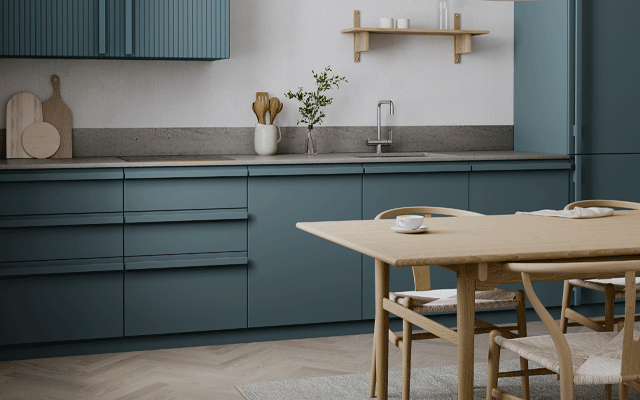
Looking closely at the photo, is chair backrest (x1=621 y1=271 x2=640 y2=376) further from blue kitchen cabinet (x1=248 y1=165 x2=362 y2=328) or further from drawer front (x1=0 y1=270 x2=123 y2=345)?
drawer front (x1=0 y1=270 x2=123 y2=345)

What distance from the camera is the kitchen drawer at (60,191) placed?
3650 millimetres

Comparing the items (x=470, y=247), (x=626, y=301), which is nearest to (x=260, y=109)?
(x=470, y=247)

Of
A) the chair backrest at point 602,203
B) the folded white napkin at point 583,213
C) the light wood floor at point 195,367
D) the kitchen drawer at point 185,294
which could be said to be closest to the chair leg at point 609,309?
the folded white napkin at point 583,213

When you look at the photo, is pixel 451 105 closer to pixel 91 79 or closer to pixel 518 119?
pixel 518 119

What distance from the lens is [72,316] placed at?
12.4 ft

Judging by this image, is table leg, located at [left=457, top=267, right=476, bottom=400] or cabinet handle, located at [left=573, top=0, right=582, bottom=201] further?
cabinet handle, located at [left=573, top=0, right=582, bottom=201]

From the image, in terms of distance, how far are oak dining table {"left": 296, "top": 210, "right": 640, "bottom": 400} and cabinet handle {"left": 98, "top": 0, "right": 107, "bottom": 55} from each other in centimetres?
187

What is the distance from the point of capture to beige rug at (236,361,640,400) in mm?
3201

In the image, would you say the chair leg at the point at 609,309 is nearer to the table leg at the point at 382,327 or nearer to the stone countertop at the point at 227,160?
the table leg at the point at 382,327

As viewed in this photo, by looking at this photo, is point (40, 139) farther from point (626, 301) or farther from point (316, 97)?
point (626, 301)

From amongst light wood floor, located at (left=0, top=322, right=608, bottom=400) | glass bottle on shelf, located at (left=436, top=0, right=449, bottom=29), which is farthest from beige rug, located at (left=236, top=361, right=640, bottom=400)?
glass bottle on shelf, located at (left=436, top=0, right=449, bottom=29)

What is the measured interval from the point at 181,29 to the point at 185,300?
1.42 m

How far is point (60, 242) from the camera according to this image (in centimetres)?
374

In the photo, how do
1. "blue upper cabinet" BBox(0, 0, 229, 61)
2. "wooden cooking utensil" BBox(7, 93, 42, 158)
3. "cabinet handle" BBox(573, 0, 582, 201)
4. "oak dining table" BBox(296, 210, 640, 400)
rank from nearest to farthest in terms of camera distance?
1. "oak dining table" BBox(296, 210, 640, 400)
2. "blue upper cabinet" BBox(0, 0, 229, 61)
3. "wooden cooking utensil" BBox(7, 93, 42, 158)
4. "cabinet handle" BBox(573, 0, 582, 201)
